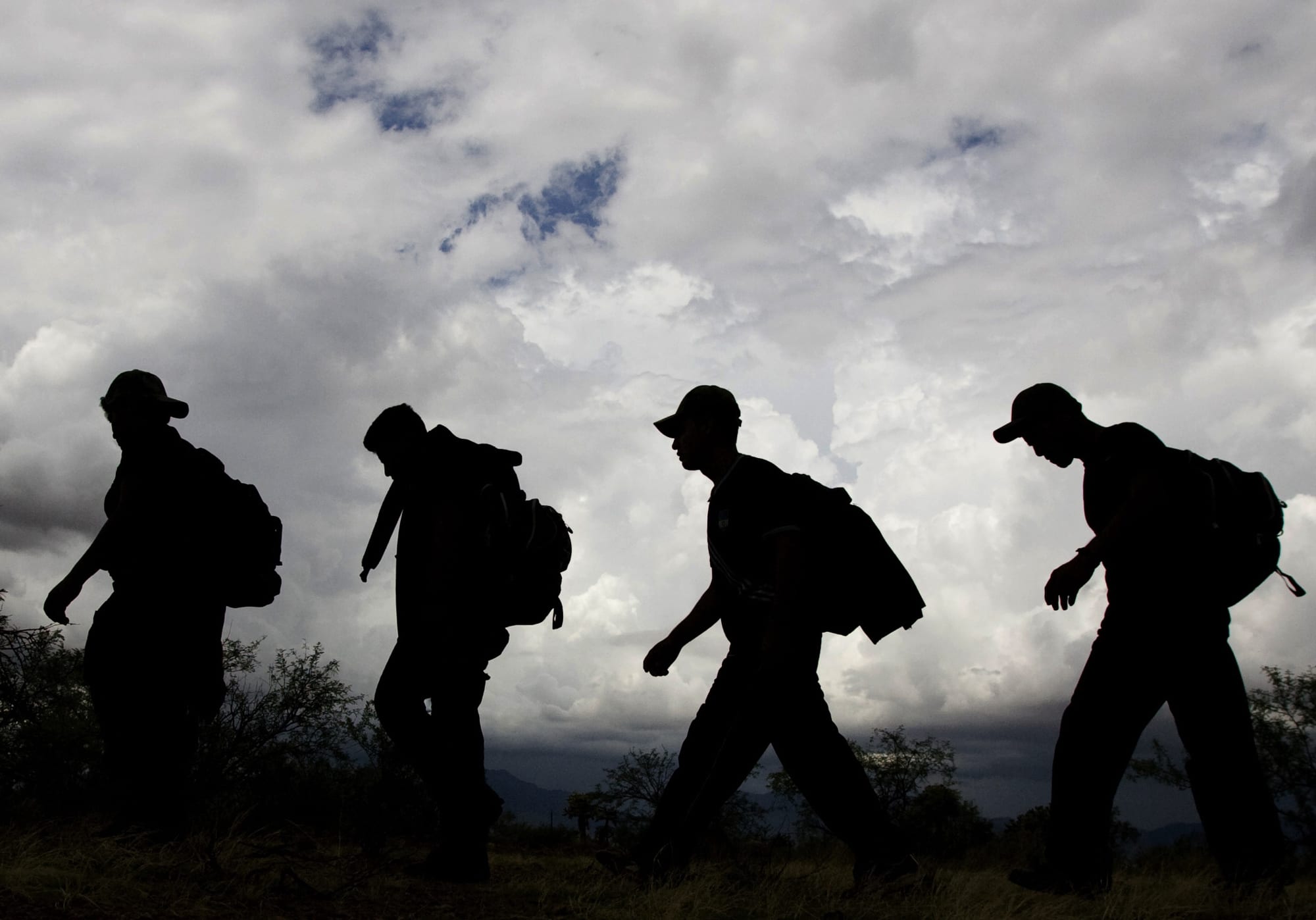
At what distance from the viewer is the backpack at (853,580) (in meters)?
4.28

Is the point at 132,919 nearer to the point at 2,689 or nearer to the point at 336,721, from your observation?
the point at 2,689

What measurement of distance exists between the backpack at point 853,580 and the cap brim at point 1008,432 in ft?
3.16

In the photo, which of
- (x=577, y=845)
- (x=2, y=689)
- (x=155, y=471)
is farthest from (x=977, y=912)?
(x=2, y=689)

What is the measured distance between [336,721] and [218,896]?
44.2 ft

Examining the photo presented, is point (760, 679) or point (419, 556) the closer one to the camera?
point (760, 679)

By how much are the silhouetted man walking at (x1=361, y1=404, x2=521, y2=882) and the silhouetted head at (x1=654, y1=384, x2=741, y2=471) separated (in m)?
0.90

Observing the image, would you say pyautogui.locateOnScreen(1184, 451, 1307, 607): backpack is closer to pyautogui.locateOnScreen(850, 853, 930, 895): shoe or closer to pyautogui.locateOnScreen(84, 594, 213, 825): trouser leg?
pyautogui.locateOnScreen(850, 853, 930, 895): shoe

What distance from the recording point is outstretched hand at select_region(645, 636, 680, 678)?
4738 millimetres

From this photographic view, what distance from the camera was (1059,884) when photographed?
4195 mm

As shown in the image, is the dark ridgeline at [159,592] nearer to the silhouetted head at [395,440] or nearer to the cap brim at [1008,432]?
the silhouetted head at [395,440]

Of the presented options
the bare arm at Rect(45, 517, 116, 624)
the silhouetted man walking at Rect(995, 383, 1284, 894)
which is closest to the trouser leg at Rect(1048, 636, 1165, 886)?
the silhouetted man walking at Rect(995, 383, 1284, 894)

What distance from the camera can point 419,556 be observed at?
4785 mm

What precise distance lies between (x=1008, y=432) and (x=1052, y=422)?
27 centimetres

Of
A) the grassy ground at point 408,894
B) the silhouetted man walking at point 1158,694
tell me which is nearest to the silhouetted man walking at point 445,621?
the grassy ground at point 408,894
